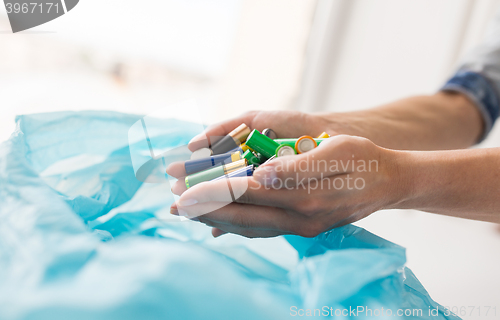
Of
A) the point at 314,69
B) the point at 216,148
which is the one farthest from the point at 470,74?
the point at 314,69

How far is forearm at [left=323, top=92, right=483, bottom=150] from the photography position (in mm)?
806

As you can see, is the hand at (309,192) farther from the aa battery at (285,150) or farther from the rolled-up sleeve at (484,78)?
the rolled-up sleeve at (484,78)

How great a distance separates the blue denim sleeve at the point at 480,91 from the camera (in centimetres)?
85

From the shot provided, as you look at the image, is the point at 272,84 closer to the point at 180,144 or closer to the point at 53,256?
the point at 180,144

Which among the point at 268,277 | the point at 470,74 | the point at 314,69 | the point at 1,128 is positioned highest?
the point at 470,74

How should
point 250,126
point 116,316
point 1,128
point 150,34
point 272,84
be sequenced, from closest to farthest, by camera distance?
1. point 116,316
2. point 250,126
3. point 1,128
4. point 150,34
5. point 272,84

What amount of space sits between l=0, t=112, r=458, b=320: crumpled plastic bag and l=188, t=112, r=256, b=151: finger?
0.16 m

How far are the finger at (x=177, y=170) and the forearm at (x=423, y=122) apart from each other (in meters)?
0.37

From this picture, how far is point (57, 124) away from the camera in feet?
2.13

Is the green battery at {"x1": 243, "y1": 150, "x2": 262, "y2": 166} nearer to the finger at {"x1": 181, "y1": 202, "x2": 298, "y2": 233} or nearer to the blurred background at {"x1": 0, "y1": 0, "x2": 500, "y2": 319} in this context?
the finger at {"x1": 181, "y1": 202, "x2": 298, "y2": 233}

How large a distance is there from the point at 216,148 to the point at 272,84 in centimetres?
102

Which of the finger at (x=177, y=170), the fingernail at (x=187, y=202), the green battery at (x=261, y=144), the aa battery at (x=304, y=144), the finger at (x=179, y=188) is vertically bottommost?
the finger at (x=179, y=188)

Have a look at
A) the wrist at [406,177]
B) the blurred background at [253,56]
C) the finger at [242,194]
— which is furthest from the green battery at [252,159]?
the blurred background at [253,56]

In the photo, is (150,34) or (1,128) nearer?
(1,128)
